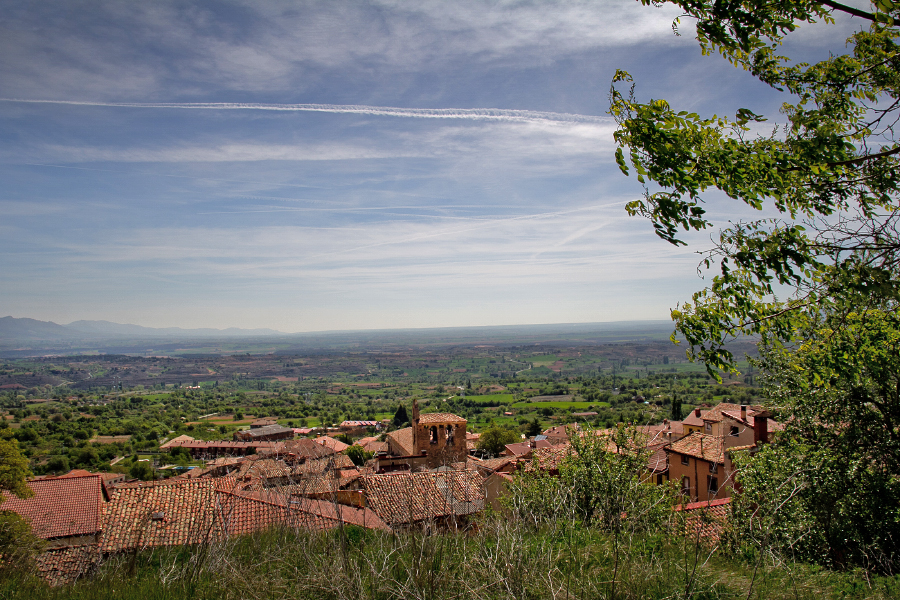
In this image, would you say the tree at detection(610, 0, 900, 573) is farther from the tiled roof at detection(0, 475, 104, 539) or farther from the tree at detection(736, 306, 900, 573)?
the tiled roof at detection(0, 475, 104, 539)

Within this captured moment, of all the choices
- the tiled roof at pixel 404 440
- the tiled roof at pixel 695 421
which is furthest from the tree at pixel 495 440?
the tiled roof at pixel 695 421

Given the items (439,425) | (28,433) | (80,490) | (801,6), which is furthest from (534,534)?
(28,433)

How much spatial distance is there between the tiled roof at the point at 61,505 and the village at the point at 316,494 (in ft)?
Result: 0.11

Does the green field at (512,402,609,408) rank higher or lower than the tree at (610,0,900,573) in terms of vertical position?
lower

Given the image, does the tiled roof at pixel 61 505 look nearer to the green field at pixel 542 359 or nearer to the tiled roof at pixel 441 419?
the tiled roof at pixel 441 419

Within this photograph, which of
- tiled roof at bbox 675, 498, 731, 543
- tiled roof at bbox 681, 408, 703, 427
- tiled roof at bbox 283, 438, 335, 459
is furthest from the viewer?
tiled roof at bbox 681, 408, 703, 427

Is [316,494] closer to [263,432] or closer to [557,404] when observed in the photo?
[263,432]

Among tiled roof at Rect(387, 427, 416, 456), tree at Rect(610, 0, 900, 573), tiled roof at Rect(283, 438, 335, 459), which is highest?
tree at Rect(610, 0, 900, 573)

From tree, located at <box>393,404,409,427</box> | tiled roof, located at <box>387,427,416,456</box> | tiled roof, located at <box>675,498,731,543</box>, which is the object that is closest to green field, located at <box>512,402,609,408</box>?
tree, located at <box>393,404,409,427</box>

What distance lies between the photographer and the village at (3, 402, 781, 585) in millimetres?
4504

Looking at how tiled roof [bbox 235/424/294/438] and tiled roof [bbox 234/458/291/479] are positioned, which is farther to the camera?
tiled roof [bbox 235/424/294/438]

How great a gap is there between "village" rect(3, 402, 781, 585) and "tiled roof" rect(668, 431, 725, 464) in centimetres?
7

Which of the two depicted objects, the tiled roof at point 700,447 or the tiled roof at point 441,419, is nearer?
the tiled roof at point 700,447

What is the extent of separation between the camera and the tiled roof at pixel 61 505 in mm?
12562
